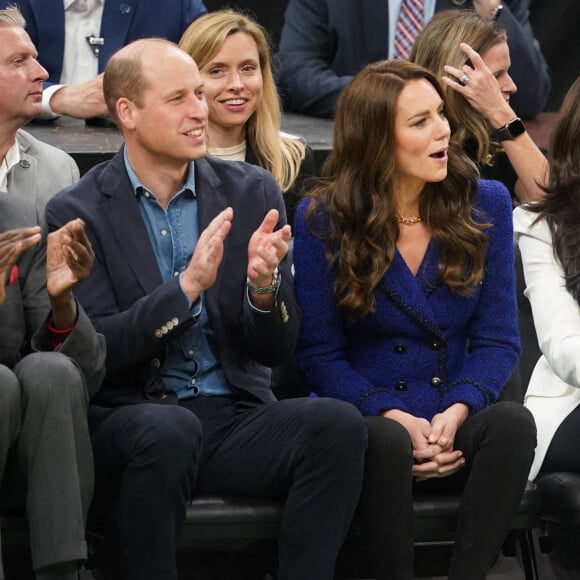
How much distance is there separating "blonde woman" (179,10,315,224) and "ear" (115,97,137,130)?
64cm

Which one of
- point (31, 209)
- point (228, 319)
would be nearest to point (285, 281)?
point (228, 319)

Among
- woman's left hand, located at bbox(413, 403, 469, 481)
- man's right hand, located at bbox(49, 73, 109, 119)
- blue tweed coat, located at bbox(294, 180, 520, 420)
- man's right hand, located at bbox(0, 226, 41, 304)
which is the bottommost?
woman's left hand, located at bbox(413, 403, 469, 481)

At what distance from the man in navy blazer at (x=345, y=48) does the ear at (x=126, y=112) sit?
1.39 m

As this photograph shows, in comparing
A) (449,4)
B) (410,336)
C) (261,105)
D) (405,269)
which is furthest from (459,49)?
(410,336)

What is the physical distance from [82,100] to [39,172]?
27.6 inches

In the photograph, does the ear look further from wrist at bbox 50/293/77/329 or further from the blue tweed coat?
wrist at bbox 50/293/77/329

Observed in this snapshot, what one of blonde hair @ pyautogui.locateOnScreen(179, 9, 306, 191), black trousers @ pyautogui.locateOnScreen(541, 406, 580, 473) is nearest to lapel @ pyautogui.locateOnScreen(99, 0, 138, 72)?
blonde hair @ pyautogui.locateOnScreen(179, 9, 306, 191)

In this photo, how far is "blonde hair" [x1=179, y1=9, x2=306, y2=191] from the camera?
3.99 metres

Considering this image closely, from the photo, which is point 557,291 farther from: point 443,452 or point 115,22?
point 115,22

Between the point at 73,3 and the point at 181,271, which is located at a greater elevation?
the point at 73,3

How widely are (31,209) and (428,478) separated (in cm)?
109

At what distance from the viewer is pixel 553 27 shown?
5379 millimetres

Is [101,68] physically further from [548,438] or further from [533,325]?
[548,438]

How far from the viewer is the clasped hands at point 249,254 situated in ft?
9.76
